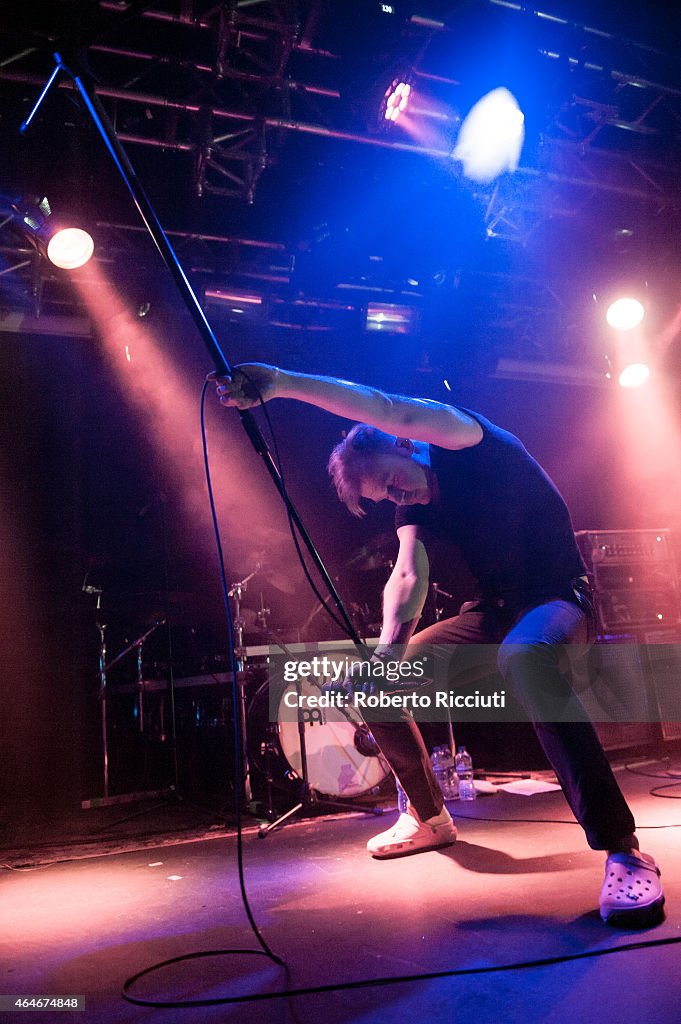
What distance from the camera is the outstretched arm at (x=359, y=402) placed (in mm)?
2006

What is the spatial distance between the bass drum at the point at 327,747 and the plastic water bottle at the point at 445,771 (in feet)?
1.31

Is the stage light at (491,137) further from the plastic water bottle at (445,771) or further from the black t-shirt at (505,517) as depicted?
the plastic water bottle at (445,771)

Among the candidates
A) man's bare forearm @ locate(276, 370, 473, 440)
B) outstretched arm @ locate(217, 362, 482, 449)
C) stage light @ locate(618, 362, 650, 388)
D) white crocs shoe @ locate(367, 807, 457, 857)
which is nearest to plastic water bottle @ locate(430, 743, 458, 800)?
white crocs shoe @ locate(367, 807, 457, 857)

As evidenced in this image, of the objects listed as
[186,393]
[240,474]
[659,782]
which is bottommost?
[659,782]

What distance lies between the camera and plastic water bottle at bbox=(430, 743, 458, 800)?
5133mm

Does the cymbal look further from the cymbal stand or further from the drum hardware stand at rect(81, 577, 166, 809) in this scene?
the drum hardware stand at rect(81, 577, 166, 809)

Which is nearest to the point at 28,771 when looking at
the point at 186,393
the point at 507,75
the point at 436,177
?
the point at 186,393

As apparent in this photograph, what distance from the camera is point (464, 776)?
17.2ft

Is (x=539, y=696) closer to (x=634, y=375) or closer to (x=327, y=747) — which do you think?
(x=327, y=747)

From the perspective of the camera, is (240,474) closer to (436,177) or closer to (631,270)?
(436,177)

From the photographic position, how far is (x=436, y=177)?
220 inches

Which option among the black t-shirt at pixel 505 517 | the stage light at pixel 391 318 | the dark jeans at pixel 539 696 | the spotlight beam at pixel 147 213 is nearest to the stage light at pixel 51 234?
the stage light at pixel 391 318

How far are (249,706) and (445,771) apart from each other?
1564 millimetres

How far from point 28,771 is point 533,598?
523 cm
